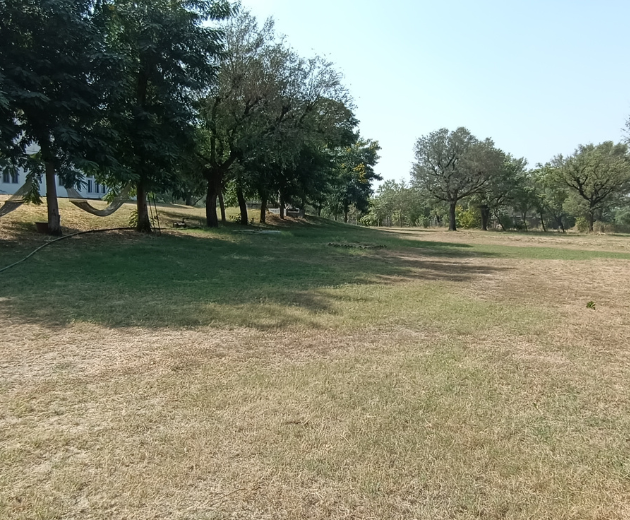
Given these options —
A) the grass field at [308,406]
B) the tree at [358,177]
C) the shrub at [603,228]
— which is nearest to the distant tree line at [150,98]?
the grass field at [308,406]

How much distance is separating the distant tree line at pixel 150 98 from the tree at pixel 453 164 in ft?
68.6

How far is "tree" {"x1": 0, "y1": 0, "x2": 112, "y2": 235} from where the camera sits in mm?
10930

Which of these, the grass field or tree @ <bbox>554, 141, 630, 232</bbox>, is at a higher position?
tree @ <bbox>554, 141, 630, 232</bbox>

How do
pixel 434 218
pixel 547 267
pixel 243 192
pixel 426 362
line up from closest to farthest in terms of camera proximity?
pixel 426 362 → pixel 547 267 → pixel 243 192 → pixel 434 218

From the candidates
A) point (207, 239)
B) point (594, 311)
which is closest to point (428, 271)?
point (594, 311)

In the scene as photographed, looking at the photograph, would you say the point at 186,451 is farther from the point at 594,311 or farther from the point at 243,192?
the point at 243,192

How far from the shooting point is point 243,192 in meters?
25.5

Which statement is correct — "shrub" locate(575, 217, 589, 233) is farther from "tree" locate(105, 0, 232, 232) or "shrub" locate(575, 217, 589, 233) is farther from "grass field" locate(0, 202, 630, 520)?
"grass field" locate(0, 202, 630, 520)

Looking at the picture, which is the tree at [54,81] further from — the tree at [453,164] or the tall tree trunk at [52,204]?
the tree at [453,164]

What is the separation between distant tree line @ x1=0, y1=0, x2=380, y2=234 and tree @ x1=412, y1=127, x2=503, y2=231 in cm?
2090

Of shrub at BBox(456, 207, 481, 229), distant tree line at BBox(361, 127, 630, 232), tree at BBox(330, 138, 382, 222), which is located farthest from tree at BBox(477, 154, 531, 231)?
tree at BBox(330, 138, 382, 222)

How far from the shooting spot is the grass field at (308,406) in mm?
2141

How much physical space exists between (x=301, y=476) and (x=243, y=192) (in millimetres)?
24087

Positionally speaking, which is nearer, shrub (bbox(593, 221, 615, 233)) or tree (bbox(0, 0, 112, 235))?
tree (bbox(0, 0, 112, 235))
